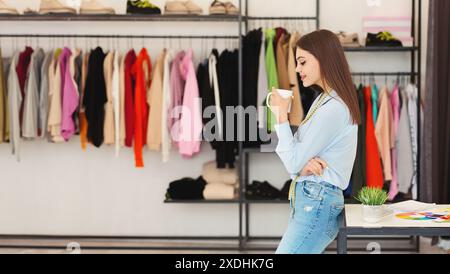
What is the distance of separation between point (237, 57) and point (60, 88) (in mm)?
1425

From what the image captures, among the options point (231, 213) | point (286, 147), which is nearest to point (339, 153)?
point (286, 147)

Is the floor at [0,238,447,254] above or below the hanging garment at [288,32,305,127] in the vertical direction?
below

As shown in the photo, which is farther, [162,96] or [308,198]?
[162,96]

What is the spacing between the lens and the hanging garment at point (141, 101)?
4934 millimetres

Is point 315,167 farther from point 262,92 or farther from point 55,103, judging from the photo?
point 55,103

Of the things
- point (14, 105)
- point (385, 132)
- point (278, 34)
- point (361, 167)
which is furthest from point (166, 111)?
point (385, 132)

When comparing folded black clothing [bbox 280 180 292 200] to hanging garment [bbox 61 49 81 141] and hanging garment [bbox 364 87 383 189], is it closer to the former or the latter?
hanging garment [bbox 364 87 383 189]

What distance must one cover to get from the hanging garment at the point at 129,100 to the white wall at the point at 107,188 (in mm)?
363

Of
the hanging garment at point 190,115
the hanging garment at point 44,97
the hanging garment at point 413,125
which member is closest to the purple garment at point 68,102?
the hanging garment at point 44,97

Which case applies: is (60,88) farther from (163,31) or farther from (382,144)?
(382,144)

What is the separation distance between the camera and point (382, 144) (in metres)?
4.88

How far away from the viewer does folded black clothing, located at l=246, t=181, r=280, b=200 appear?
496 cm

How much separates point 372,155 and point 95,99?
2209 mm

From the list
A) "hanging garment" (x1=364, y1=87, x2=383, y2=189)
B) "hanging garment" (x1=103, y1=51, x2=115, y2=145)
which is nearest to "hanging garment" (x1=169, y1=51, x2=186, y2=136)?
"hanging garment" (x1=103, y1=51, x2=115, y2=145)
